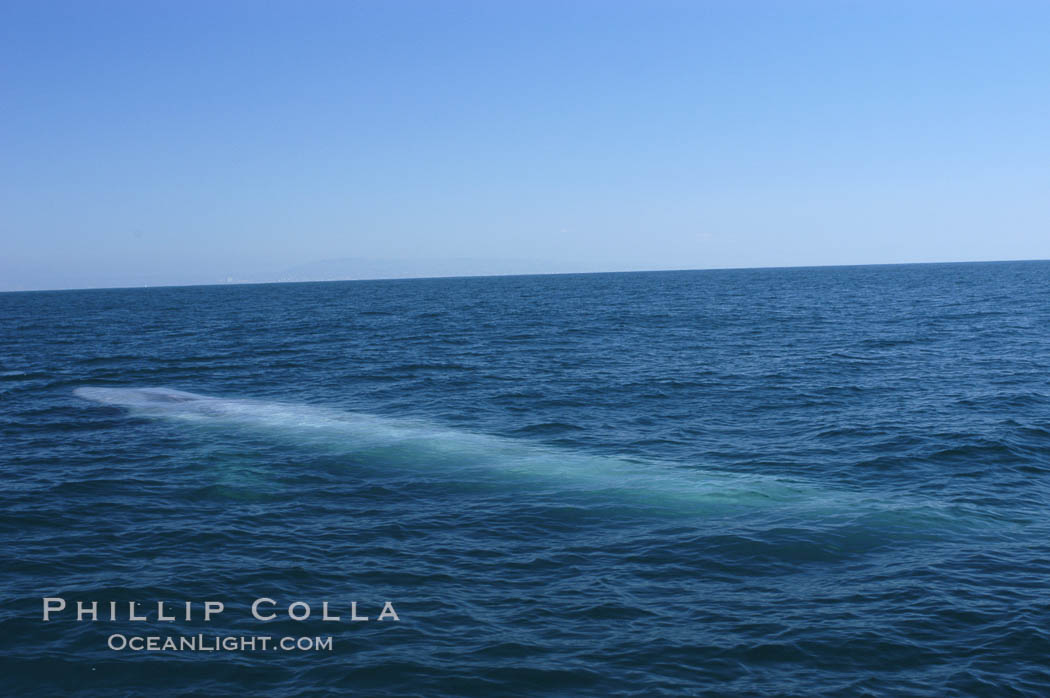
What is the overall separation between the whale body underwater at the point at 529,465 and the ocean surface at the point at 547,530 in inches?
6.0

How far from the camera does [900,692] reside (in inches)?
473

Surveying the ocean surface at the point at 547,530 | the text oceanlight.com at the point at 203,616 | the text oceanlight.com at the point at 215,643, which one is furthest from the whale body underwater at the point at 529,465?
the text oceanlight.com at the point at 215,643

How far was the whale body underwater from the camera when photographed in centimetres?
2122

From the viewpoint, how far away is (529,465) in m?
26.1

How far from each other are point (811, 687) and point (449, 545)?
904 centimetres

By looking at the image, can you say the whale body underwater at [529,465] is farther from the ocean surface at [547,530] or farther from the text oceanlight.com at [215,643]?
the text oceanlight.com at [215,643]

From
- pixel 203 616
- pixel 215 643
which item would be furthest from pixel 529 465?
pixel 215 643

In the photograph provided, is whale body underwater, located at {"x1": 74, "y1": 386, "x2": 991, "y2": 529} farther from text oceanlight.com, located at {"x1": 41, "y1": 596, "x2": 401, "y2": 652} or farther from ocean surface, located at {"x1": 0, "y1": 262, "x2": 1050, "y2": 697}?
text oceanlight.com, located at {"x1": 41, "y1": 596, "x2": 401, "y2": 652}

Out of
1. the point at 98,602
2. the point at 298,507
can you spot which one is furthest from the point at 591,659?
the point at 298,507

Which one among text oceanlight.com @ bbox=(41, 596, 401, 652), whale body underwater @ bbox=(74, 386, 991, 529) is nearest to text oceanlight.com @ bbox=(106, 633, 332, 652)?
text oceanlight.com @ bbox=(41, 596, 401, 652)

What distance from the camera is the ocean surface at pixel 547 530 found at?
13.1m

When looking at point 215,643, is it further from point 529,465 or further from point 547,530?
point 529,465

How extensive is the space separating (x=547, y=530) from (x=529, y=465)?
20.9 feet

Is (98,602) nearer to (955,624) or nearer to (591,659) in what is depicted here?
(591,659)
